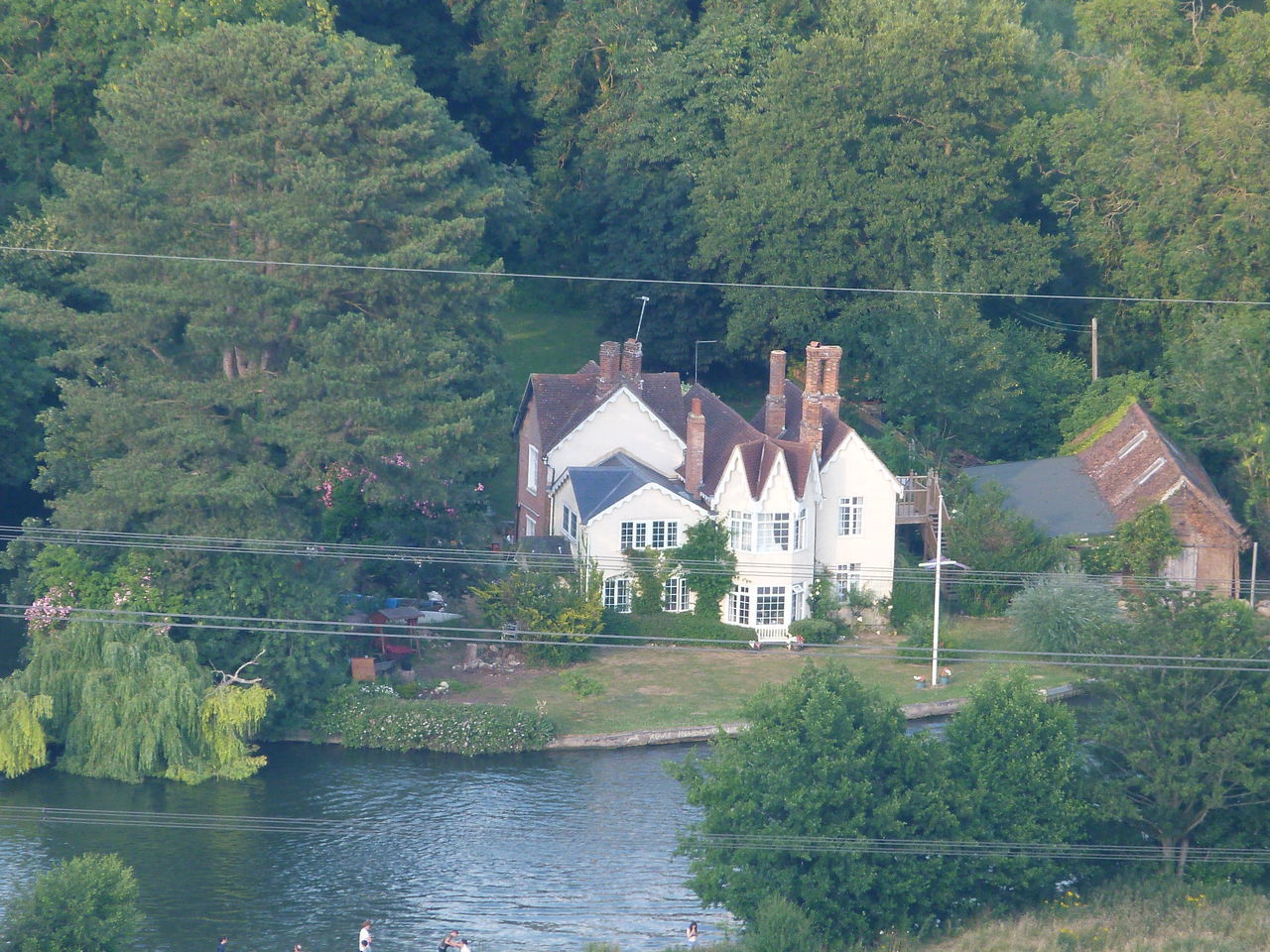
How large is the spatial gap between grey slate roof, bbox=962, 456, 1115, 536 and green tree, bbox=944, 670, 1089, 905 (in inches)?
750

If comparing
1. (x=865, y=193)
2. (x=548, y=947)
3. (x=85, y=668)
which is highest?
(x=865, y=193)

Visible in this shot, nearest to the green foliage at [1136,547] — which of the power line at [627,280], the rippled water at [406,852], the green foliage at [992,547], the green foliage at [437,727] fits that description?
the green foliage at [992,547]

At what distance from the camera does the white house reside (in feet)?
146

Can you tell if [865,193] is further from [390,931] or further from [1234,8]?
[390,931]

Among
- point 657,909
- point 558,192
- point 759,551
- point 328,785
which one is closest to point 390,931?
point 657,909

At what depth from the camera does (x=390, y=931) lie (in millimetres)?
29906

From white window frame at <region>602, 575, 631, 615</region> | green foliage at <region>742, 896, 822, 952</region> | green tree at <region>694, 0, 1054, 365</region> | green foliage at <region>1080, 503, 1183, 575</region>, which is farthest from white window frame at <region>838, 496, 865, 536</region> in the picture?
green foliage at <region>742, 896, 822, 952</region>

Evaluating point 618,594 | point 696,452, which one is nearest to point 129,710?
point 618,594

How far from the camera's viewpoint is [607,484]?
4531cm

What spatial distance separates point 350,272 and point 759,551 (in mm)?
12454

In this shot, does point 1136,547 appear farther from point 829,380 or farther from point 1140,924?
point 1140,924

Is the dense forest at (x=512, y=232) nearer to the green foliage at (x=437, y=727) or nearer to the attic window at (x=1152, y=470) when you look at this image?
the green foliage at (x=437, y=727)

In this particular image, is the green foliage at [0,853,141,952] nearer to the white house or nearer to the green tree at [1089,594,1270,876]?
the green tree at [1089,594,1270,876]

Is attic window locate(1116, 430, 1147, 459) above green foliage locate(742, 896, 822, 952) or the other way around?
above
